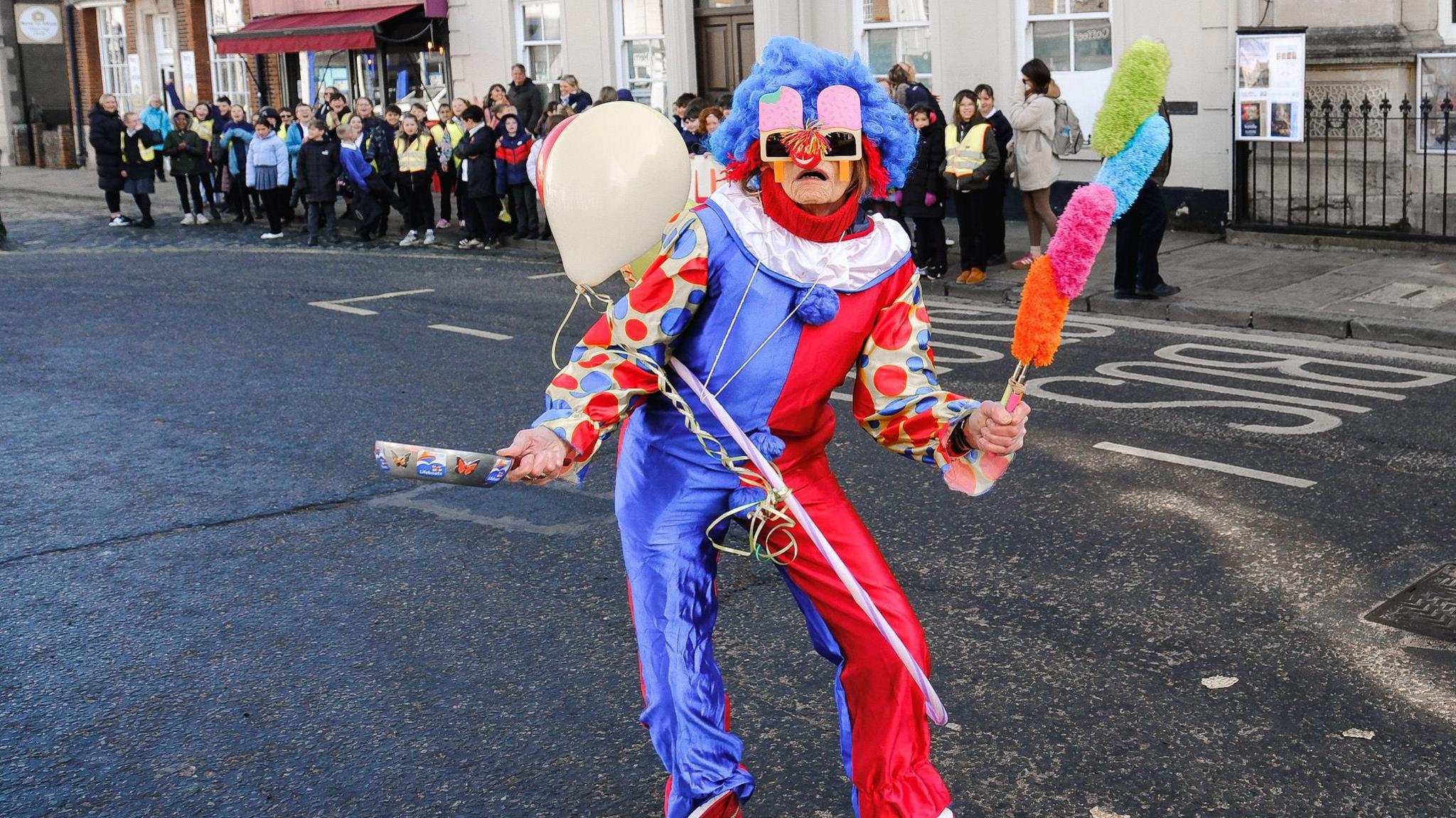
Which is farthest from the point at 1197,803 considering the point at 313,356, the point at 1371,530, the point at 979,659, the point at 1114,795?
the point at 313,356

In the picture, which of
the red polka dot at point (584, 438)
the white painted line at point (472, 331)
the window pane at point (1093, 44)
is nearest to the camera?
the red polka dot at point (584, 438)

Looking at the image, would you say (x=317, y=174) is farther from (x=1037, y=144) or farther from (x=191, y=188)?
(x=1037, y=144)

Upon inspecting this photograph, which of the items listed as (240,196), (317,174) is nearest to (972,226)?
(317,174)

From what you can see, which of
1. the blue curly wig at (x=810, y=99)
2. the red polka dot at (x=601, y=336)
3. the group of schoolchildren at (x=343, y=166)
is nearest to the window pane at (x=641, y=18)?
the group of schoolchildren at (x=343, y=166)

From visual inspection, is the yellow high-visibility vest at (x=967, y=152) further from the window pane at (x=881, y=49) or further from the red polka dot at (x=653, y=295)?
the red polka dot at (x=653, y=295)

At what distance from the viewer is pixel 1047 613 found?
528cm

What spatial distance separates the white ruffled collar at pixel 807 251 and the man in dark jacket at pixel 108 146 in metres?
19.7

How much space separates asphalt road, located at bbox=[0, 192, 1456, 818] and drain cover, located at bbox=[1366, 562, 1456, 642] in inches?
2.9

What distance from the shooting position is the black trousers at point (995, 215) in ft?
43.8

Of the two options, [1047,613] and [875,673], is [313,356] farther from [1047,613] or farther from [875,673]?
[875,673]

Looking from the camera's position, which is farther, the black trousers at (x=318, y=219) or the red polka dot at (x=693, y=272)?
the black trousers at (x=318, y=219)

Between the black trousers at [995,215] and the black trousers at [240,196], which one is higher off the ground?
the black trousers at [240,196]

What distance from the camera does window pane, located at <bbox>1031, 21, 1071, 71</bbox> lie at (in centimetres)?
1642

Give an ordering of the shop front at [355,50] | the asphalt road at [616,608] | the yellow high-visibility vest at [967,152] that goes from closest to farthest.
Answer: the asphalt road at [616,608] < the yellow high-visibility vest at [967,152] < the shop front at [355,50]
